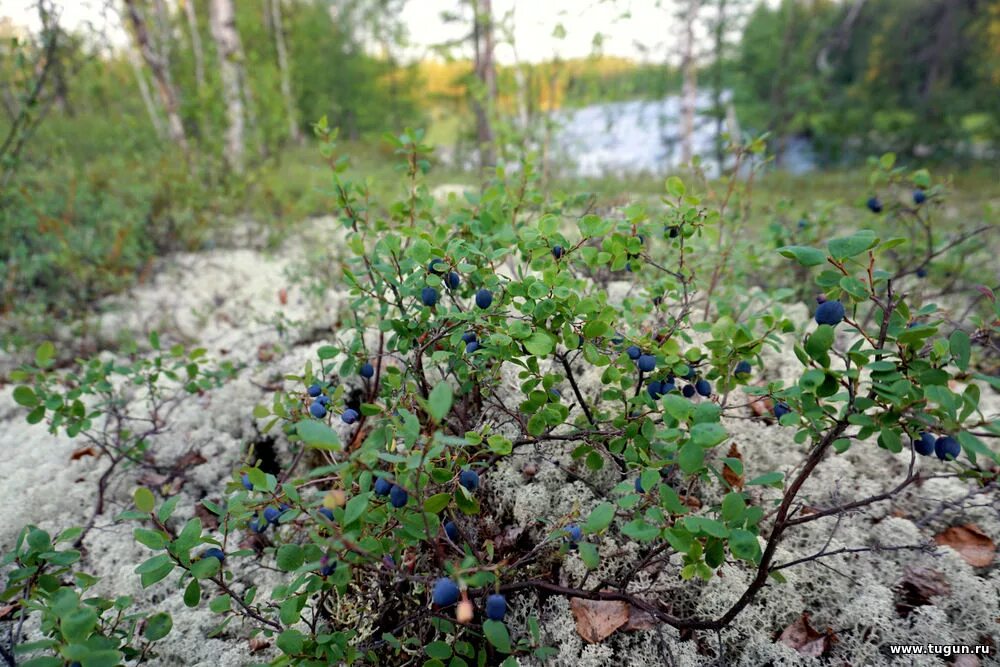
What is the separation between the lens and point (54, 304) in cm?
359

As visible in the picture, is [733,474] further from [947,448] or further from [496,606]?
[496,606]

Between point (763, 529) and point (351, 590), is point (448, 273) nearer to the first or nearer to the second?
point (351, 590)

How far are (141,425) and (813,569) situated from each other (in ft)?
9.19

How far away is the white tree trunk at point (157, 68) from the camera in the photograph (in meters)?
5.66

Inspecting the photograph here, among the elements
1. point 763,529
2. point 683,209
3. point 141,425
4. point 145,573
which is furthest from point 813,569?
point 141,425

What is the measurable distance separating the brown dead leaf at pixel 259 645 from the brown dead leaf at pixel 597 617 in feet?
2.89

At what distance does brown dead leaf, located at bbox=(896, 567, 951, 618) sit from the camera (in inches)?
55.9

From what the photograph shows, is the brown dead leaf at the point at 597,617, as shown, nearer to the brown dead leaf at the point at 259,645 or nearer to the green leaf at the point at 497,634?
the green leaf at the point at 497,634

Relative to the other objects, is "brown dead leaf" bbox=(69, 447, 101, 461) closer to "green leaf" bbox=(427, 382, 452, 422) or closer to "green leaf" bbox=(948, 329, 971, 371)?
"green leaf" bbox=(427, 382, 452, 422)

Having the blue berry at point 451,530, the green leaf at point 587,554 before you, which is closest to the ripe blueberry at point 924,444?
the green leaf at point 587,554

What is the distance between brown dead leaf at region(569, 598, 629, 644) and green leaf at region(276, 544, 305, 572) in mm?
796

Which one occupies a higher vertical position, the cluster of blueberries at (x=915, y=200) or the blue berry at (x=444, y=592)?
the cluster of blueberries at (x=915, y=200)

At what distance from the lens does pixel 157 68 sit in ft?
18.8

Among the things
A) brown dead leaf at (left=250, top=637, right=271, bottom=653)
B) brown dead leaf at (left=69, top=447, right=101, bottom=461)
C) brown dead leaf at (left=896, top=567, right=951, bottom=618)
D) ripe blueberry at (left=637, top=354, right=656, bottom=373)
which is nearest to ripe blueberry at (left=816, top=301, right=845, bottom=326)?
ripe blueberry at (left=637, top=354, right=656, bottom=373)
